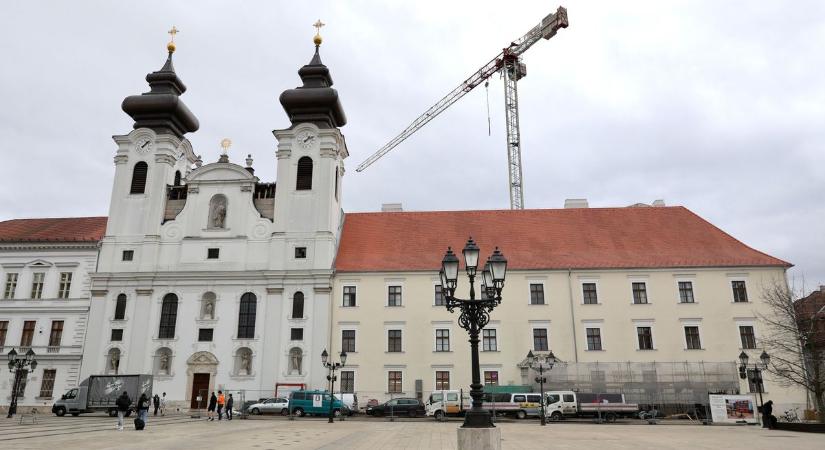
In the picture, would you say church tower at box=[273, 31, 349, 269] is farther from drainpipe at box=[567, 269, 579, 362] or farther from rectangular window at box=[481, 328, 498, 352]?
drainpipe at box=[567, 269, 579, 362]

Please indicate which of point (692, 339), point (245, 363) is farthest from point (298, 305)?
point (692, 339)

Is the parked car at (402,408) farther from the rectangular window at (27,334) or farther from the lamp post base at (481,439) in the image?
the rectangular window at (27,334)

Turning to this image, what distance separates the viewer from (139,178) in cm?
4175

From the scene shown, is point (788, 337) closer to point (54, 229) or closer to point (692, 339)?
point (692, 339)

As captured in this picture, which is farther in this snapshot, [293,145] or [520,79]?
[520,79]

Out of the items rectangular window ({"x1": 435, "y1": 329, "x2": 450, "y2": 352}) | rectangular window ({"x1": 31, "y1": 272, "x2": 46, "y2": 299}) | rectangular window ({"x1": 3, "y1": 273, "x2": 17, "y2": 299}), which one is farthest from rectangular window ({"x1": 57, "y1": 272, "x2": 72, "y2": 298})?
rectangular window ({"x1": 435, "y1": 329, "x2": 450, "y2": 352})

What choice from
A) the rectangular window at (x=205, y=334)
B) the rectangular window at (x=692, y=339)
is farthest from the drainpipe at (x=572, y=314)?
the rectangular window at (x=205, y=334)

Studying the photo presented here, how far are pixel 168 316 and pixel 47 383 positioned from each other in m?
8.79

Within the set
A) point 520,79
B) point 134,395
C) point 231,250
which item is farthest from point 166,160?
point 520,79

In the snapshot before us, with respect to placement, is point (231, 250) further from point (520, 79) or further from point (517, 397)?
point (520, 79)

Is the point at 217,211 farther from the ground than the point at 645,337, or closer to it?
farther from the ground

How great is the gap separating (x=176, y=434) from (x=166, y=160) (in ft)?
85.9

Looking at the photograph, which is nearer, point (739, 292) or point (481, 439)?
point (481, 439)

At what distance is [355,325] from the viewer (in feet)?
122
